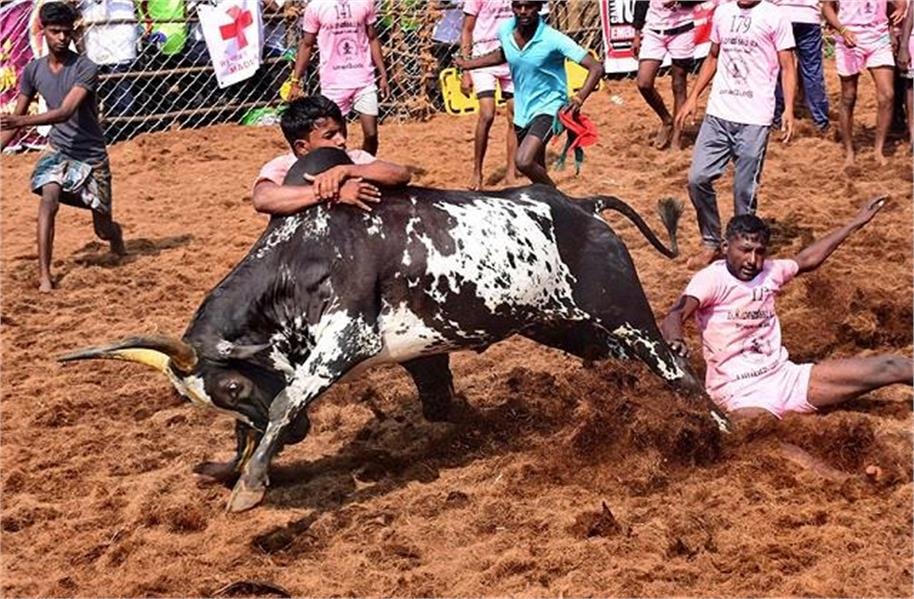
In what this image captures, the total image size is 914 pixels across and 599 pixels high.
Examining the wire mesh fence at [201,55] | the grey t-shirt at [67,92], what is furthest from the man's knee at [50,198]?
the wire mesh fence at [201,55]

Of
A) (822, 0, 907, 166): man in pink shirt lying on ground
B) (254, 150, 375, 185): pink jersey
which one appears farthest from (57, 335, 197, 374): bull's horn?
(822, 0, 907, 166): man in pink shirt lying on ground

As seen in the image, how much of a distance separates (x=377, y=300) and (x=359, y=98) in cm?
560

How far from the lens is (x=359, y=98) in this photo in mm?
10609

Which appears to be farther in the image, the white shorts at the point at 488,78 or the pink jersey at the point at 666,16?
the pink jersey at the point at 666,16

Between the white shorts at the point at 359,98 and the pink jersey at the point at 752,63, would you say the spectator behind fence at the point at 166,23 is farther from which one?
the pink jersey at the point at 752,63

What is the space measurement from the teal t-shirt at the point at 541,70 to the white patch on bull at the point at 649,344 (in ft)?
11.6

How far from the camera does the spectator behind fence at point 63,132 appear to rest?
861 cm

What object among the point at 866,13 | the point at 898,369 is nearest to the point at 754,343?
the point at 898,369

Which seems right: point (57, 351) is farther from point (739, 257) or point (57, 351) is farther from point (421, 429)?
point (739, 257)

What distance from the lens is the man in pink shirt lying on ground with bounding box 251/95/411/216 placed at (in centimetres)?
527

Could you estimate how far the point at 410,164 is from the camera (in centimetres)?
1170

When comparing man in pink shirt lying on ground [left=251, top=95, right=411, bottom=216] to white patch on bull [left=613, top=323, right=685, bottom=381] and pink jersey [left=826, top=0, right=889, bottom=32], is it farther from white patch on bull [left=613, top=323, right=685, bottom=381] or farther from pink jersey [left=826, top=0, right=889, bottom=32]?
pink jersey [left=826, top=0, right=889, bottom=32]

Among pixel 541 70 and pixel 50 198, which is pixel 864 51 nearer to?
pixel 541 70

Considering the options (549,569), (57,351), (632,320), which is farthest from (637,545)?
(57,351)
